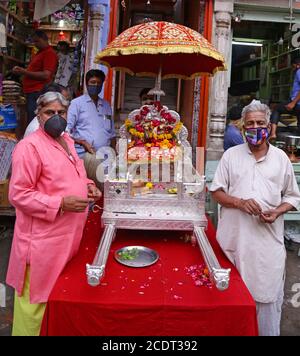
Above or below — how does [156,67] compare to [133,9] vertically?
below

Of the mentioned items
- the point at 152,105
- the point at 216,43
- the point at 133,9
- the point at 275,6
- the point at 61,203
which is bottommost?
the point at 61,203

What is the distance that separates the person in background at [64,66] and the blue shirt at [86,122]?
221 centimetres

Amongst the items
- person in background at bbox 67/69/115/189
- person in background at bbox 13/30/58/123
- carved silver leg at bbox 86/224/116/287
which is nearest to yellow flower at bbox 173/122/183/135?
person in background at bbox 67/69/115/189

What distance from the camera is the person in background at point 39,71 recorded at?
16.9 feet

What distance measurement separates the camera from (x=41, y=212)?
6.80 ft

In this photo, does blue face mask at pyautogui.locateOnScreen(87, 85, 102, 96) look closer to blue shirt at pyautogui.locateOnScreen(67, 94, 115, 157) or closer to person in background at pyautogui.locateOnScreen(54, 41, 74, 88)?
blue shirt at pyautogui.locateOnScreen(67, 94, 115, 157)

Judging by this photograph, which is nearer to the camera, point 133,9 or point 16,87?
point 16,87

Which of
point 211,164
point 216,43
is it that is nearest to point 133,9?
point 216,43

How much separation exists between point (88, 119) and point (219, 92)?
2.32 metres

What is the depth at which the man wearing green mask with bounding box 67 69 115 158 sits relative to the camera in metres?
4.23

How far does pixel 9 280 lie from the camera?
2271 mm

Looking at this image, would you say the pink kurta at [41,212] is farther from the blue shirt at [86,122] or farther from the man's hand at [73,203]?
the blue shirt at [86,122]
